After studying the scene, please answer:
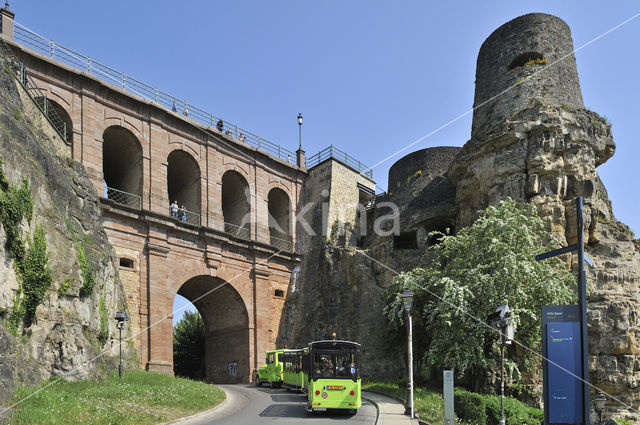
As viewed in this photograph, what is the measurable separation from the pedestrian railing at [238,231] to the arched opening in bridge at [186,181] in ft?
7.78

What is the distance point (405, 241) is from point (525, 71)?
12760 millimetres

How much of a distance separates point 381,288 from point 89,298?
51.9ft

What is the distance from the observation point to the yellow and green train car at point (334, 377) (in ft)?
56.6

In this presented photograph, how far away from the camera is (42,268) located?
17703 millimetres

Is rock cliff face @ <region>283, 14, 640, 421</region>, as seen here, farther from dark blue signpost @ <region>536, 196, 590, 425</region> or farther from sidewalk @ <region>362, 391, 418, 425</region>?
dark blue signpost @ <region>536, 196, 590, 425</region>

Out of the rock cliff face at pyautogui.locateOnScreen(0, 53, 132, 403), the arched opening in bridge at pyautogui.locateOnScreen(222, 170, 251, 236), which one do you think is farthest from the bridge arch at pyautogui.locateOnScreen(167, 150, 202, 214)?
the rock cliff face at pyautogui.locateOnScreen(0, 53, 132, 403)

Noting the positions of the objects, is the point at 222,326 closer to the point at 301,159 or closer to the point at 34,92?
the point at 301,159

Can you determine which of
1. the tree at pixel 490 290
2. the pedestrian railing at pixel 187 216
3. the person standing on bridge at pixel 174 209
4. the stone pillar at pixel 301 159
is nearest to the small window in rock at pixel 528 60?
the tree at pixel 490 290

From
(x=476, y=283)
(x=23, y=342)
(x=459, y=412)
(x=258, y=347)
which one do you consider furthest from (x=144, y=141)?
(x=459, y=412)

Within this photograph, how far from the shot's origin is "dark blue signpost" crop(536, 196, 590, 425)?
40.6ft

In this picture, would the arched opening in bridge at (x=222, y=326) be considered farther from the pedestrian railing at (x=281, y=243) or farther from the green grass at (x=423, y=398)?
the green grass at (x=423, y=398)

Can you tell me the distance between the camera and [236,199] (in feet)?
119

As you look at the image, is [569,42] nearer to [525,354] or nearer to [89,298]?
[525,354]

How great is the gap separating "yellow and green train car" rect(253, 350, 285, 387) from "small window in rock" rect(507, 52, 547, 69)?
19688mm
